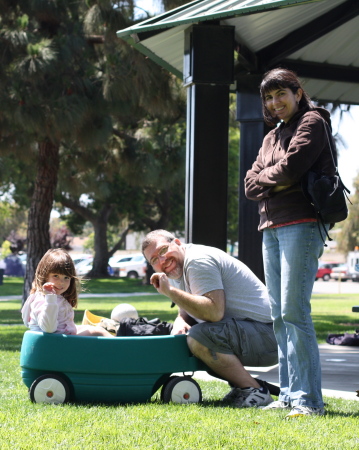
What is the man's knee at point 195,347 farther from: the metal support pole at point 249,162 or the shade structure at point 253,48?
the metal support pole at point 249,162

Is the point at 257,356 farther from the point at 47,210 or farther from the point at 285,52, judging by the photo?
the point at 47,210

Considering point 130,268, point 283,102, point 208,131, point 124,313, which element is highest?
point 208,131

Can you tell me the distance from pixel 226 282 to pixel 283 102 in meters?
1.16

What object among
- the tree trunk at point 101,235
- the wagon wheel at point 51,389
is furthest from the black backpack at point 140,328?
the tree trunk at point 101,235

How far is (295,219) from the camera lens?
4211 millimetres

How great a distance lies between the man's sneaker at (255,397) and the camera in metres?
4.57

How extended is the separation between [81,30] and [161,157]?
4004 mm

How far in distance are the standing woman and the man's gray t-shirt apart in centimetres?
40

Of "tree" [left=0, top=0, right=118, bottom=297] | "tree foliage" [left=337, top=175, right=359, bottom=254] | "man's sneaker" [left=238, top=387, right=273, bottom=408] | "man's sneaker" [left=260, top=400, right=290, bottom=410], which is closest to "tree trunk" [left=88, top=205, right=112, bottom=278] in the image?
"tree" [left=0, top=0, right=118, bottom=297]

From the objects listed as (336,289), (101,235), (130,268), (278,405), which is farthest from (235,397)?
(130,268)

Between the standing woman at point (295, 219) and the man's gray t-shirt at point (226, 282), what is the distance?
1.32 ft

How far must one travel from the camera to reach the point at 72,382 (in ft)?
15.1

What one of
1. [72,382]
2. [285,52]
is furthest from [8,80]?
[72,382]

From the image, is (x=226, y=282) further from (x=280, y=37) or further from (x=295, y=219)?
(x=280, y=37)
